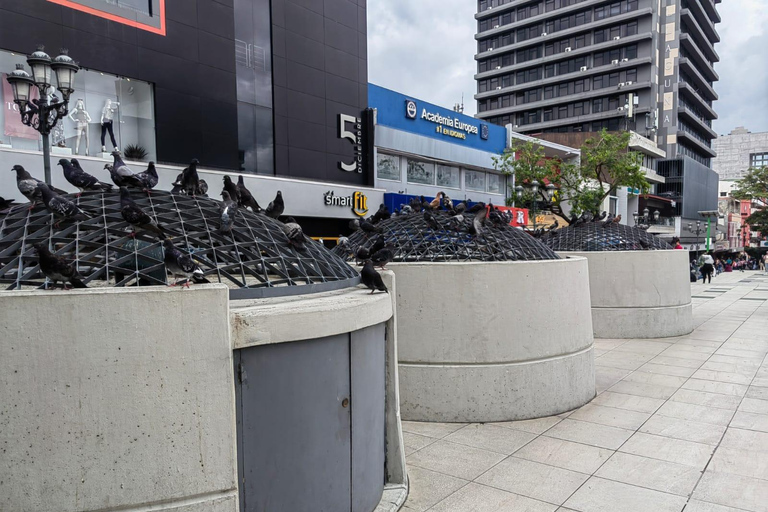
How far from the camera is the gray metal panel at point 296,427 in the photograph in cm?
439

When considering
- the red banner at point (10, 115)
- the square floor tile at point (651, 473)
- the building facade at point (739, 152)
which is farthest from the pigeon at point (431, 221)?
the building facade at point (739, 152)

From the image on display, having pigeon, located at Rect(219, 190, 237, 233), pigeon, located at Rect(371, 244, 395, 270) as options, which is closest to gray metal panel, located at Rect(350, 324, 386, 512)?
pigeon, located at Rect(371, 244, 395, 270)

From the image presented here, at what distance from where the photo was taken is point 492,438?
7648 mm

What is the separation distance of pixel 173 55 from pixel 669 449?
745 inches

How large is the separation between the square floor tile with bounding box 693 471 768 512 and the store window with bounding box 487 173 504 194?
31.6 meters

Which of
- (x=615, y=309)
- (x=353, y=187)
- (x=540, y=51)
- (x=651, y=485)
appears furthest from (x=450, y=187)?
(x=540, y=51)

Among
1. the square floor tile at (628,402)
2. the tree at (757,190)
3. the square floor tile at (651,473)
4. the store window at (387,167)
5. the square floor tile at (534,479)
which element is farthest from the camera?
the tree at (757,190)

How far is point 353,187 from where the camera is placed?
25.8 metres

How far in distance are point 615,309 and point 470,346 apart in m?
8.18

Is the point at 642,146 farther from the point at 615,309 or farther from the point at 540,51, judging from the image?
the point at 615,309

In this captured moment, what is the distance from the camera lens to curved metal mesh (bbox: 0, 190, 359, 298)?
4.71 m

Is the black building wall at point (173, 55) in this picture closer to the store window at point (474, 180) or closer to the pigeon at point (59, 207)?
the pigeon at point (59, 207)

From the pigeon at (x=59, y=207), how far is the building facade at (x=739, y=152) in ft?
449

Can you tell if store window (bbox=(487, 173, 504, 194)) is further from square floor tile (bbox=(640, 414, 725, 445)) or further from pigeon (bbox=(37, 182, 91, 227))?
pigeon (bbox=(37, 182, 91, 227))
